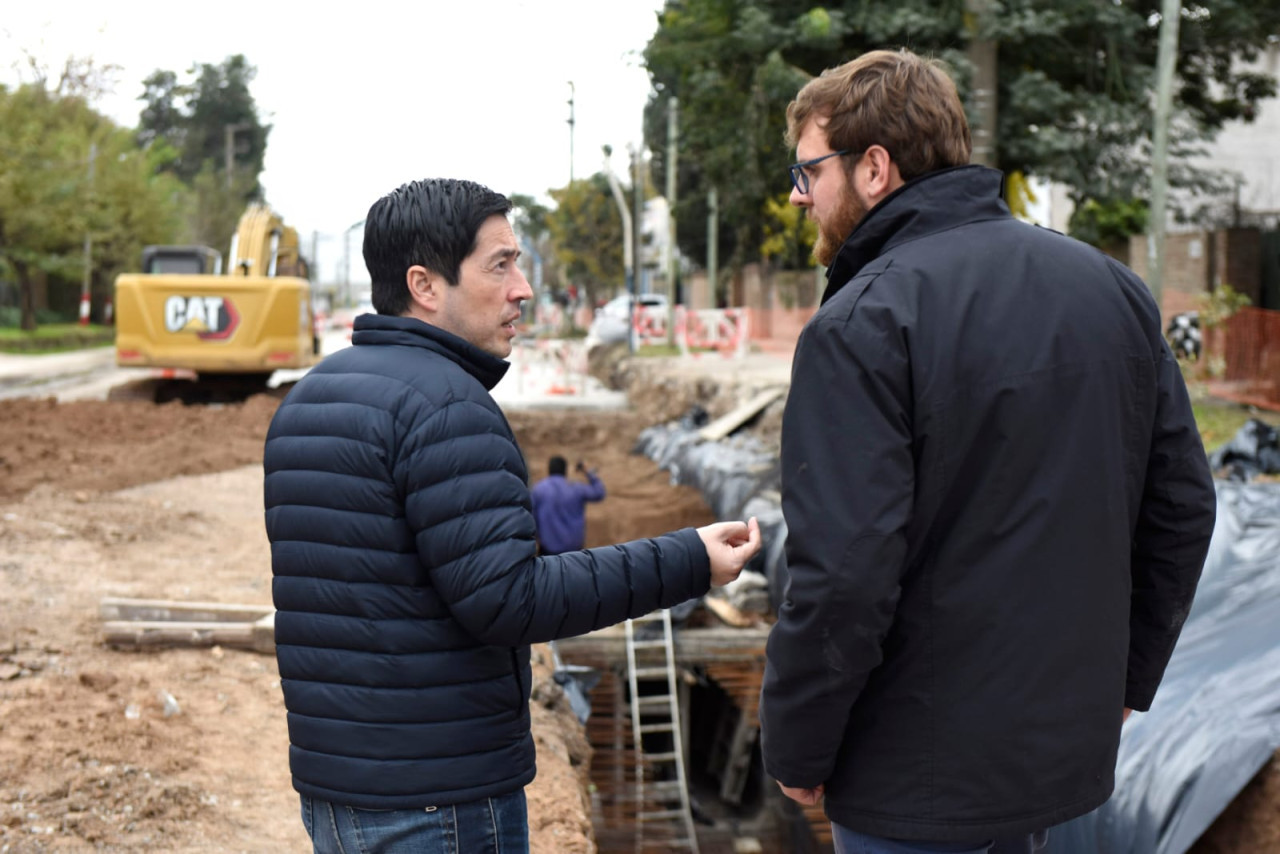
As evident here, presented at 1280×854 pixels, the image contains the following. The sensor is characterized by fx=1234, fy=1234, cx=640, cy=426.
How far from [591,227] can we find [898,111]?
1771 inches

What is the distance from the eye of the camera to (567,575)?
2.00 metres

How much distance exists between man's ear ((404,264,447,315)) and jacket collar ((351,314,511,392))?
40mm

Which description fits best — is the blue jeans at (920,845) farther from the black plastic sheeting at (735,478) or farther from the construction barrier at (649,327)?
the construction barrier at (649,327)

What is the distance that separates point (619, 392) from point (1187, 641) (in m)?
21.5

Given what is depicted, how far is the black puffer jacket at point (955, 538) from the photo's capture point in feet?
6.11

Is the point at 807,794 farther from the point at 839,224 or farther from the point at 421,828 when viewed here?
the point at 839,224

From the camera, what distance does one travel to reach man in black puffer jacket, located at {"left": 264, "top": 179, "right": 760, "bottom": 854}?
193 centimetres

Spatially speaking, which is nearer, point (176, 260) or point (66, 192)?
point (176, 260)

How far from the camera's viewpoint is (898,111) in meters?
2.04

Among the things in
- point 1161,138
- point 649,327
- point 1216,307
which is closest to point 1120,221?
point 1216,307

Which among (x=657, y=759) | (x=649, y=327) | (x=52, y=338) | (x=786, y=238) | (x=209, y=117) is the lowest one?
(x=657, y=759)

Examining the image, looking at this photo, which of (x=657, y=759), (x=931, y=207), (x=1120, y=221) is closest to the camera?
(x=931, y=207)

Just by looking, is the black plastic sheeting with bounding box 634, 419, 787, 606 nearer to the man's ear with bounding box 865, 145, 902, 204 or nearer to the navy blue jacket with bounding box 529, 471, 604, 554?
the navy blue jacket with bounding box 529, 471, 604, 554

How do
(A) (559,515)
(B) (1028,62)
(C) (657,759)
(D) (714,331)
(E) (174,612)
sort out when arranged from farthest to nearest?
(D) (714,331)
(B) (1028,62)
(A) (559,515)
(C) (657,759)
(E) (174,612)
